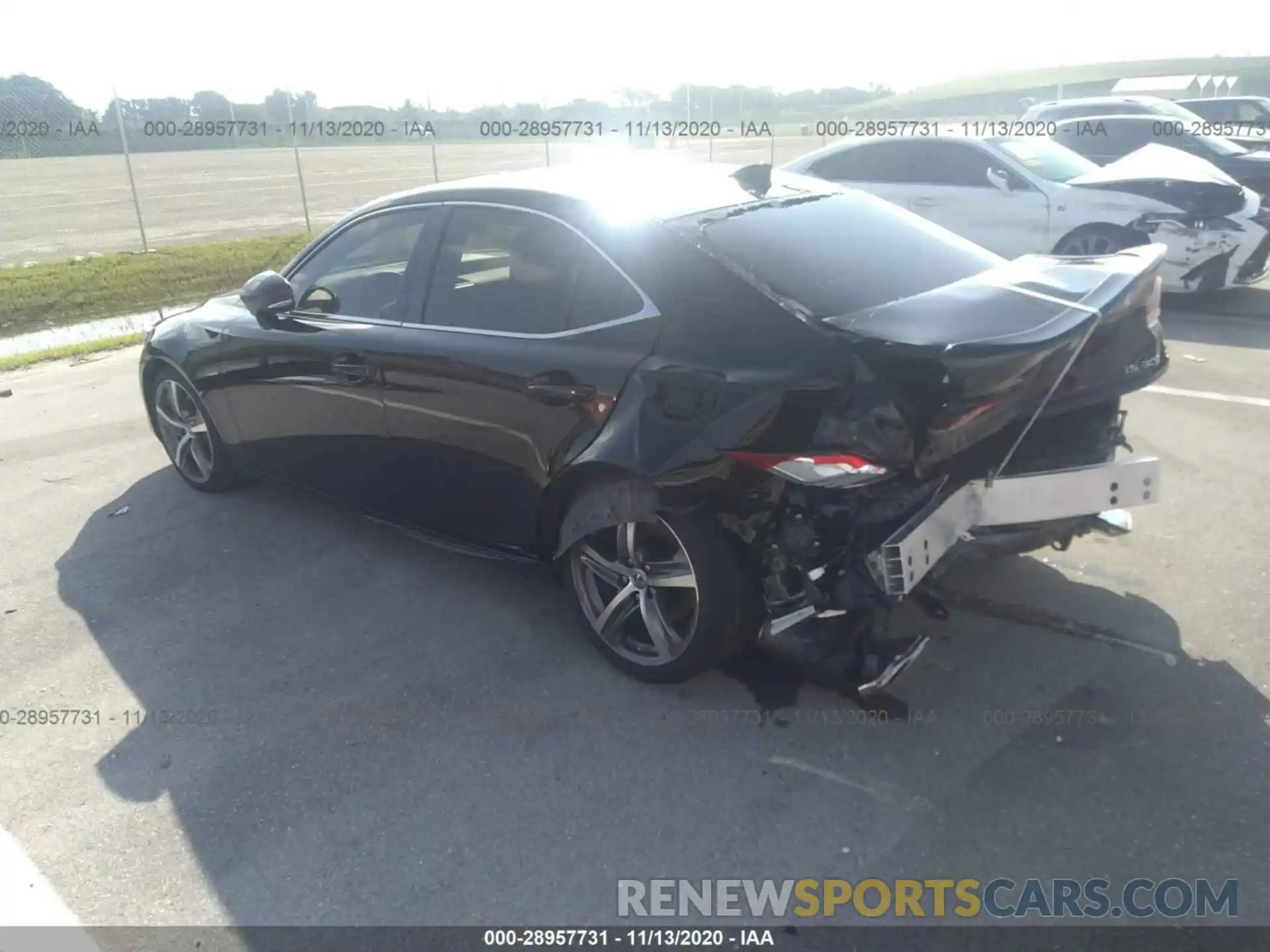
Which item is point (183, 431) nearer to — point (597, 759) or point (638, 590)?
point (638, 590)

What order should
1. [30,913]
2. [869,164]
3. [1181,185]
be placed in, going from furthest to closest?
[869,164] → [1181,185] → [30,913]

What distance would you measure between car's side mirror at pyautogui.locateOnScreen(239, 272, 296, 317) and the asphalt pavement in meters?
1.16

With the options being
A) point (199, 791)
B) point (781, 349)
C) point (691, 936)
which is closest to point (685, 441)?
point (781, 349)

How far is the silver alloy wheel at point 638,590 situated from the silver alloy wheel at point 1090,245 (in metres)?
7.00

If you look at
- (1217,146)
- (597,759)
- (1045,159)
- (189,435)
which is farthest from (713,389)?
(1217,146)

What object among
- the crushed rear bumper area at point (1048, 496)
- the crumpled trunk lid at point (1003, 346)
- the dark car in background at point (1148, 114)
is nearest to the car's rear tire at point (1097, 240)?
the dark car in background at point (1148, 114)

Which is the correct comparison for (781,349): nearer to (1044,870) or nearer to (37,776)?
(1044,870)

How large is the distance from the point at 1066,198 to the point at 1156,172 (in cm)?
74

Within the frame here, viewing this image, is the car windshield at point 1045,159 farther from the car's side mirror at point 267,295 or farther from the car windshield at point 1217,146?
the car's side mirror at point 267,295

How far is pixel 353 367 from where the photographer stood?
13.9ft

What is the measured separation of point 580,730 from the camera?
3.32 metres

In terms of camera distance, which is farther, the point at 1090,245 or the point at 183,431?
the point at 1090,245

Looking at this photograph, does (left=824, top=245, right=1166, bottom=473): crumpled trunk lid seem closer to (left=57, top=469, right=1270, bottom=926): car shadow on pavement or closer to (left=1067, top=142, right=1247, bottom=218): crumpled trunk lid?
(left=57, top=469, right=1270, bottom=926): car shadow on pavement

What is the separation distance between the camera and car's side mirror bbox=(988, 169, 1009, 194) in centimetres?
949
